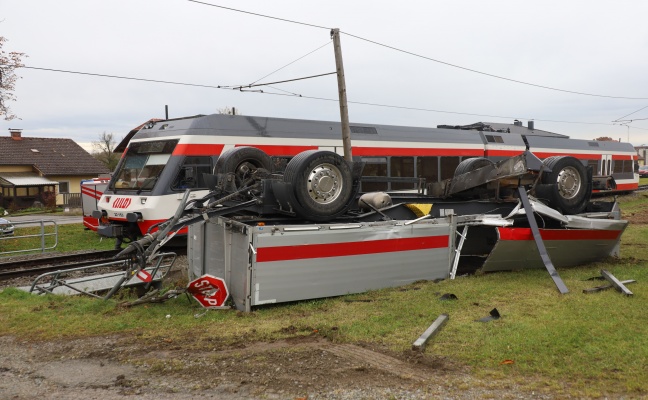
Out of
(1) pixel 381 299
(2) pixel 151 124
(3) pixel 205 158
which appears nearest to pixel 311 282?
(1) pixel 381 299

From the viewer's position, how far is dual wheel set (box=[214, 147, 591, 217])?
265 inches

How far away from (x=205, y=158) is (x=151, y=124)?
2.00m

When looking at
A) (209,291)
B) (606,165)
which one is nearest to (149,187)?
(209,291)

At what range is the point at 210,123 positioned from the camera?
12.2 metres

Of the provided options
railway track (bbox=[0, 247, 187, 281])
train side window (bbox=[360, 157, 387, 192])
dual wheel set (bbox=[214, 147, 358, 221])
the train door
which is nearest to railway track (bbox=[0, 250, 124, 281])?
railway track (bbox=[0, 247, 187, 281])

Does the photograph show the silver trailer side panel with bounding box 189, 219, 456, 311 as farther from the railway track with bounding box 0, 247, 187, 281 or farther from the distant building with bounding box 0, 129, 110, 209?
the distant building with bounding box 0, 129, 110, 209

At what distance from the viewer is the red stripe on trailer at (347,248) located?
6.21 metres

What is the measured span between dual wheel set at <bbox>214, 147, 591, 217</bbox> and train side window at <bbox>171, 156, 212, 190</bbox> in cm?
367

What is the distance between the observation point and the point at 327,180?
699 centimetres

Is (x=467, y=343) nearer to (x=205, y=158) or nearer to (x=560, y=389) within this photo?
(x=560, y=389)

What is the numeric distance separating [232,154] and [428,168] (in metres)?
9.88

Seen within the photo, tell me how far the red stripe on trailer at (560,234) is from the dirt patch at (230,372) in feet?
10.6

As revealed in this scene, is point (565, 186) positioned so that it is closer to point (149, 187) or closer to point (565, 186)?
point (565, 186)

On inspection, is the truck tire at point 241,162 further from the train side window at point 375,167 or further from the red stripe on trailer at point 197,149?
the train side window at point 375,167
